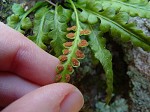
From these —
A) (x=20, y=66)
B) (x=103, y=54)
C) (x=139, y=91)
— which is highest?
(x=20, y=66)

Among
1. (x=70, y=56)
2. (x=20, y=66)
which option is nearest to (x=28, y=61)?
(x=20, y=66)

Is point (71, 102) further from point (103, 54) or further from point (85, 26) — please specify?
point (85, 26)

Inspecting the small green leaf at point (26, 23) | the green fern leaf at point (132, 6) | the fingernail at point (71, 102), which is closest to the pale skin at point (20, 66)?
the fingernail at point (71, 102)

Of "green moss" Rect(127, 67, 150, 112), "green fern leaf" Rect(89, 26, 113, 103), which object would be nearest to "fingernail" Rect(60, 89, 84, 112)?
"green fern leaf" Rect(89, 26, 113, 103)

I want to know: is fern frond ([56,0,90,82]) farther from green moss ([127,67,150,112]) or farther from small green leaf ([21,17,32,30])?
green moss ([127,67,150,112])

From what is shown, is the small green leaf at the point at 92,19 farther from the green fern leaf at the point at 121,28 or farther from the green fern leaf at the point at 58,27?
the green fern leaf at the point at 58,27
